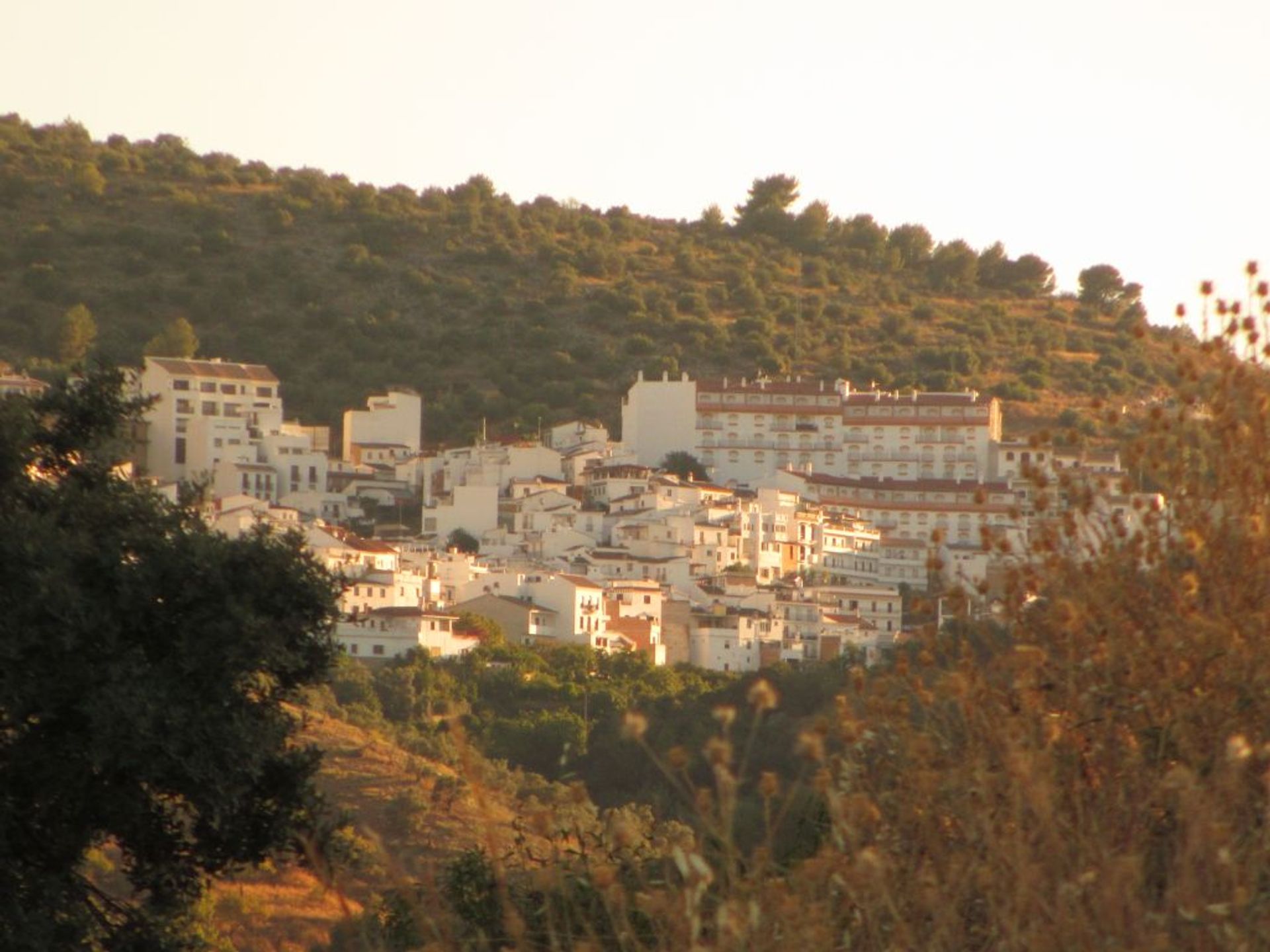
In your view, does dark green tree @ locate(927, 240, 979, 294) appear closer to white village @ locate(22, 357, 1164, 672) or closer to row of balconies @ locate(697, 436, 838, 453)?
white village @ locate(22, 357, 1164, 672)

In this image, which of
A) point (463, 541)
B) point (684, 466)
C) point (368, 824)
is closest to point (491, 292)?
point (684, 466)

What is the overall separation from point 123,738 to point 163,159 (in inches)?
3765

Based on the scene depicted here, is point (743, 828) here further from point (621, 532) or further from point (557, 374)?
point (557, 374)

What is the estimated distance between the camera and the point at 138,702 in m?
8.23

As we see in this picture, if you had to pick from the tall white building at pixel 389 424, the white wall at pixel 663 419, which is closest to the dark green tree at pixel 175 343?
the tall white building at pixel 389 424

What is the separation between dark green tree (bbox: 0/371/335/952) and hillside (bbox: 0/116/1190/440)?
61.5 metres

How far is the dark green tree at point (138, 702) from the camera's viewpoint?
8.30 metres

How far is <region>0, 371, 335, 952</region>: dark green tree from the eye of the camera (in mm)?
8297

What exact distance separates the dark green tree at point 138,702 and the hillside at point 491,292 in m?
Answer: 61.5

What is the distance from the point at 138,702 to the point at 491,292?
8103 centimetres

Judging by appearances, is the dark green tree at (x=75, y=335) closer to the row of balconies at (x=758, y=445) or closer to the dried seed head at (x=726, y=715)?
the row of balconies at (x=758, y=445)

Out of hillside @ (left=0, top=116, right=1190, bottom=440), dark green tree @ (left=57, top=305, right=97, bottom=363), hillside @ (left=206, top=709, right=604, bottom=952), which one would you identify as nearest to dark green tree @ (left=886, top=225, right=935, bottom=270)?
hillside @ (left=0, top=116, right=1190, bottom=440)

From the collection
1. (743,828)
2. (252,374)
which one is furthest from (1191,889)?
(252,374)

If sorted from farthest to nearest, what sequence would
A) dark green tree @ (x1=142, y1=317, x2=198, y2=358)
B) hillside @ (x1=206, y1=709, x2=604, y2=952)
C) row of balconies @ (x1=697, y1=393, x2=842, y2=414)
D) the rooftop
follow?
dark green tree @ (x1=142, y1=317, x2=198, y2=358), row of balconies @ (x1=697, y1=393, x2=842, y2=414), the rooftop, hillside @ (x1=206, y1=709, x2=604, y2=952)
